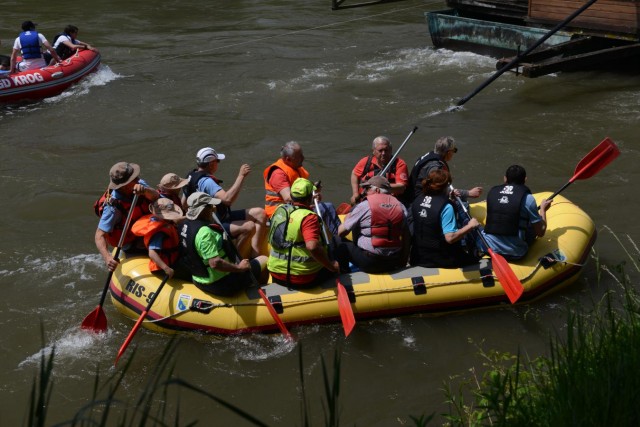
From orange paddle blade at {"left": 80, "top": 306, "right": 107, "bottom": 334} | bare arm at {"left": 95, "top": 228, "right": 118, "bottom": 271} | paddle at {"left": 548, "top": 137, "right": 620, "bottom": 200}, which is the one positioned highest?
paddle at {"left": 548, "top": 137, "right": 620, "bottom": 200}

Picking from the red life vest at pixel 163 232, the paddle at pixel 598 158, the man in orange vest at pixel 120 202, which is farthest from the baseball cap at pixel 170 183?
the paddle at pixel 598 158

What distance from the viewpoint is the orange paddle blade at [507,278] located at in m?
6.44

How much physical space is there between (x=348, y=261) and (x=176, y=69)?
9.99m

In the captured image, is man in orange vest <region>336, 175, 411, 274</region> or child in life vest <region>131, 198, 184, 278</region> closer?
child in life vest <region>131, 198, 184, 278</region>

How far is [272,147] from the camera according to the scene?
1166 cm

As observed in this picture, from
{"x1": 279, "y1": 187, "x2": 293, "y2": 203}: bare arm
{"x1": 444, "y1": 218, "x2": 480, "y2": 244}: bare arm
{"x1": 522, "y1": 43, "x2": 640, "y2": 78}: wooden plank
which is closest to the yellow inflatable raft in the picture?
{"x1": 444, "y1": 218, "x2": 480, "y2": 244}: bare arm

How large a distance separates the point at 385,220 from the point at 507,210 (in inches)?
41.7

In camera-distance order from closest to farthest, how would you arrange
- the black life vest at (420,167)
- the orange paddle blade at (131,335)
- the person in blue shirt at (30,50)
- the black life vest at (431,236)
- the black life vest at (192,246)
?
the orange paddle blade at (131,335) → the black life vest at (192,246) → the black life vest at (431,236) → the black life vest at (420,167) → the person in blue shirt at (30,50)

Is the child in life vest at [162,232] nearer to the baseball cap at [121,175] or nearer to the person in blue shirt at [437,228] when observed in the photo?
the baseball cap at [121,175]

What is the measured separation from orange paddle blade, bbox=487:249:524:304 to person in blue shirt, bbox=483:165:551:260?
0.19 meters

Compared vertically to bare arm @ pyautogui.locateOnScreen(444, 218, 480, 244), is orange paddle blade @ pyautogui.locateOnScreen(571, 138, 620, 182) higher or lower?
higher

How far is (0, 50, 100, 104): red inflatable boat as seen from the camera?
13.7 metres

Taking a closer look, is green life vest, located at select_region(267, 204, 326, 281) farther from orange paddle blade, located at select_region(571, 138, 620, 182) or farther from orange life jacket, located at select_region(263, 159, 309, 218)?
orange paddle blade, located at select_region(571, 138, 620, 182)

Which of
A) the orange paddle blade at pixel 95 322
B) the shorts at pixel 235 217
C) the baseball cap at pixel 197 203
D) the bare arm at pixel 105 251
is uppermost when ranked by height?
the baseball cap at pixel 197 203
